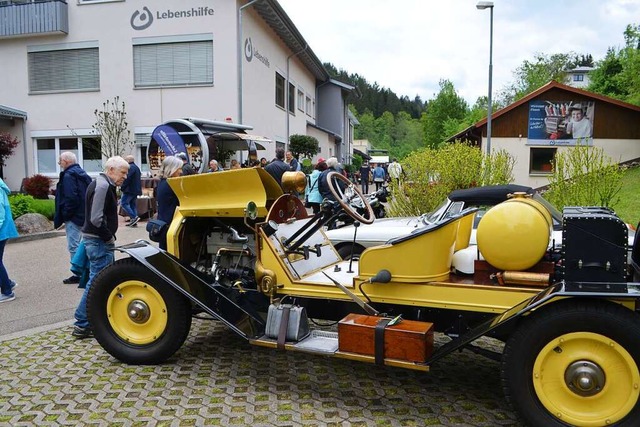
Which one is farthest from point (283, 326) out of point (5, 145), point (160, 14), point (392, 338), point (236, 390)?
point (5, 145)

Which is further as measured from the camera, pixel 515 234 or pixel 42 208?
pixel 42 208

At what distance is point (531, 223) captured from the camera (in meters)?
3.24

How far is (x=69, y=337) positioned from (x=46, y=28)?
16.8 m

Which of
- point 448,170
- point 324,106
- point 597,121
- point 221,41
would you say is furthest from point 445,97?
point 448,170

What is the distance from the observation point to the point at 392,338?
11.1ft

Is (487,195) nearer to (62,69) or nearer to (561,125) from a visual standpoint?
(62,69)

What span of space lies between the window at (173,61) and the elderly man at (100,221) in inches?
511

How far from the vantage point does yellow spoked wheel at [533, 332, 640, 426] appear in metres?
2.91

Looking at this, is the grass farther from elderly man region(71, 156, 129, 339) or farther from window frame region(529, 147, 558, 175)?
elderly man region(71, 156, 129, 339)

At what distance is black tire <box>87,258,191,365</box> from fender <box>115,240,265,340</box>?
4.8 inches

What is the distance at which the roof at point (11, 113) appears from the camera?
18312 millimetres

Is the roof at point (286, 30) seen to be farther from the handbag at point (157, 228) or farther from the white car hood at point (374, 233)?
the handbag at point (157, 228)

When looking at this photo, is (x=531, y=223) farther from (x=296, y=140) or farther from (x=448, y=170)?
(x=296, y=140)

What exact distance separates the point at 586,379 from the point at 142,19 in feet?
59.2
